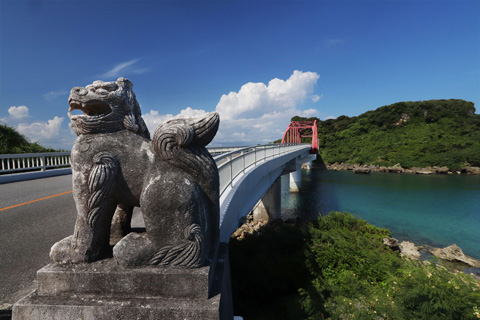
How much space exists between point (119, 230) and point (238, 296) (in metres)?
5.00

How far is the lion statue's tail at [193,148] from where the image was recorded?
2055 millimetres

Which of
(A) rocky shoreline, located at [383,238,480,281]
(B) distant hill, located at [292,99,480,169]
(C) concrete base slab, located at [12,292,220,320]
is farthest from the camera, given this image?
(B) distant hill, located at [292,99,480,169]

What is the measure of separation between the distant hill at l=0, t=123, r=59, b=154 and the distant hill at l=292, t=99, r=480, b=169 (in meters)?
47.1

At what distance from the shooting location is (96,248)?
212 centimetres

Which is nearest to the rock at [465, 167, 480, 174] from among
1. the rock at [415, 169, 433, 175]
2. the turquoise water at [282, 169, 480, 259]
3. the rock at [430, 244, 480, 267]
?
the turquoise water at [282, 169, 480, 259]

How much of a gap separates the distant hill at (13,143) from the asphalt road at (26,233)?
7905mm

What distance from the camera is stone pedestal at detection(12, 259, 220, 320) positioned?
1.87 metres

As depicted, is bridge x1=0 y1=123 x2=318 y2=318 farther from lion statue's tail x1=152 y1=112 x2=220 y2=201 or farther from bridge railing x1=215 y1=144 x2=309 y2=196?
lion statue's tail x1=152 y1=112 x2=220 y2=201

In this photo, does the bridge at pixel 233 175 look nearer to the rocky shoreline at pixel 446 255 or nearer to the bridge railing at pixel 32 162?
the bridge railing at pixel 32 162

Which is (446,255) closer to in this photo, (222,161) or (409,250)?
(409,250)

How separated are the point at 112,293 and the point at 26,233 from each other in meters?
3.40

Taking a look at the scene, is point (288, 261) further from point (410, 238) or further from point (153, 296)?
point (410, 238)

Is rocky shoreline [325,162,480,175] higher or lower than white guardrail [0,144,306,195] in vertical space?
lower

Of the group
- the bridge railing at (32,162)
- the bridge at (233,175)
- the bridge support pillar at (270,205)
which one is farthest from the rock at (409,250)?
the bridge railing at (32,162)
